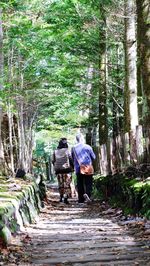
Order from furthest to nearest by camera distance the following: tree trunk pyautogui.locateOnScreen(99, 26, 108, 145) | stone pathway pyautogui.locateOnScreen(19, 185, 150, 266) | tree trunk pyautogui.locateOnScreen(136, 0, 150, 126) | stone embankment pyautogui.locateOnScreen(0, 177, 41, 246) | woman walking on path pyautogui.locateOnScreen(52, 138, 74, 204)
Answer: tree trunk pyautogui.locateOnScreen(99, 26, 108, 145), woman walking on path pyautogui.locateOnScreen(52, 138, 74, 204), tree trunk pyautogui.locateOnScreen(136, 0, 150, 126), stone embankment pyautogui.locateOnScreen(0, 177, 41, 246), stone pathway pyautogui.locateOnScreen(19, 185, 150, 266)

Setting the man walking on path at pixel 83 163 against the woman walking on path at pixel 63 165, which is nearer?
the man walking on path at pixel 83 163

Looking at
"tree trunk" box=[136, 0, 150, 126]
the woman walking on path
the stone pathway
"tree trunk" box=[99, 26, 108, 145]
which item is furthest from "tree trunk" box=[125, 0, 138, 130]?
the stone pathway

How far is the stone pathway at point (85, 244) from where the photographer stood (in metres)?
5.47

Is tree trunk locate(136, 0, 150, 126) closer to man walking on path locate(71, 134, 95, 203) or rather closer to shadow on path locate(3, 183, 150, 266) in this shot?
shadow on path locate(3, 183, 150, 266)

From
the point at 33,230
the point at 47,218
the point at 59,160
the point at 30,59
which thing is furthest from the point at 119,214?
the point at 30,59

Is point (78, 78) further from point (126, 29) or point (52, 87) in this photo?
point (126, 29)

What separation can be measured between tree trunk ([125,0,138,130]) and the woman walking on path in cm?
209

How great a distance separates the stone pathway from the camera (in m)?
5.47

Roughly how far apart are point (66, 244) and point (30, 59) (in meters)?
10.9

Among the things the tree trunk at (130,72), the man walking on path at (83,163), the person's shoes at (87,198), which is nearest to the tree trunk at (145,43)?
the tree trunk at (130,72)

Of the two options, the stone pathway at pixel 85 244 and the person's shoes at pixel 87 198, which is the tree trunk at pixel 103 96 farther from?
the stone pathway at pixel 85 244

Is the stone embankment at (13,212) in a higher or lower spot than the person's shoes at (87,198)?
higher

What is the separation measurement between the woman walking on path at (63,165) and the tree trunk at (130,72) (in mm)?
2087

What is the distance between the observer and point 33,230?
8258 mm
